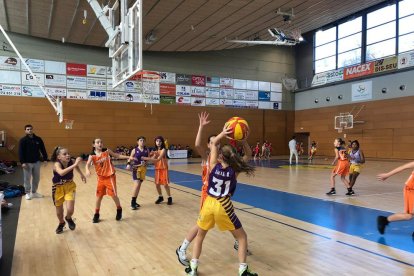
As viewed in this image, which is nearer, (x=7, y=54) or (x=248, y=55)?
(x=7, y=54)

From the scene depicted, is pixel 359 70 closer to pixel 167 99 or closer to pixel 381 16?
pixel 381 16

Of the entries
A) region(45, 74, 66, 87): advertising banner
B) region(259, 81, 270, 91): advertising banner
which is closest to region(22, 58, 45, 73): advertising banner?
region(45, 74, 66, 87): advertising banner

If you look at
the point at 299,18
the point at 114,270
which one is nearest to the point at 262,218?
the point at 114,270

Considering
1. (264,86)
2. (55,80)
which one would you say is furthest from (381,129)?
(55,80)

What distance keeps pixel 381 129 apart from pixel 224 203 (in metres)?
22.5

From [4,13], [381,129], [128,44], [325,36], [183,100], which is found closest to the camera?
[128,44]

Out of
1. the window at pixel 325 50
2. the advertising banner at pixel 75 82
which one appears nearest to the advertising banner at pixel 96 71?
the advertising banner at pixel 75 82

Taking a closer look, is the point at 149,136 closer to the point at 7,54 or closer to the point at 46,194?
the point at 7,54

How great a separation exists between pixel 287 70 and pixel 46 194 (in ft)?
79.5

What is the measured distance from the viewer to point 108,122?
23.2 metres

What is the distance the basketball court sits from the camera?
14.4ft

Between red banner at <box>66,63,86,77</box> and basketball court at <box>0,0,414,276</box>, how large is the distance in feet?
0.42

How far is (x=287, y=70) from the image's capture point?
29578 mm

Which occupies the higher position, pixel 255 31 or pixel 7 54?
pixel 255 31
